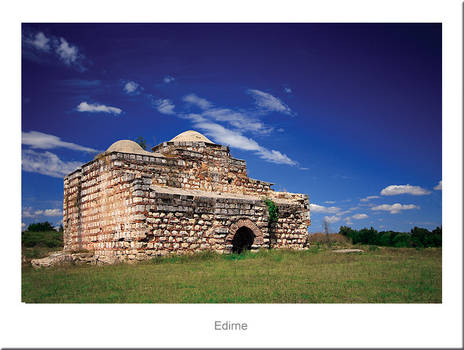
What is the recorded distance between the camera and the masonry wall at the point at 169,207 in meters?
13.4

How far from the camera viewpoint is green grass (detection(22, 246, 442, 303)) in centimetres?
686

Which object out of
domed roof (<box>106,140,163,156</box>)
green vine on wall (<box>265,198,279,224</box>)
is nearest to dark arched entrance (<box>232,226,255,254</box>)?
green vine on wall (<box>265,198,279,224</box>)

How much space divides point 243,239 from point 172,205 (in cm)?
467

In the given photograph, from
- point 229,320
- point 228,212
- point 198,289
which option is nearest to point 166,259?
point 228,212

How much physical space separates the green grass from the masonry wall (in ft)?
4.90

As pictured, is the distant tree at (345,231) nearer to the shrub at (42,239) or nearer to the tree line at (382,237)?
the tree line at (382,237)

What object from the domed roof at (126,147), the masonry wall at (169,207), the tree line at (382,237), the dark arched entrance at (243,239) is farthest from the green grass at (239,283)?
the domed roof at (126,147)

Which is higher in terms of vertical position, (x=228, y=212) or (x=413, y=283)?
(x=228, y=212)

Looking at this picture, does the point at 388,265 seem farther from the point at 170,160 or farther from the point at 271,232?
the point at 170,160

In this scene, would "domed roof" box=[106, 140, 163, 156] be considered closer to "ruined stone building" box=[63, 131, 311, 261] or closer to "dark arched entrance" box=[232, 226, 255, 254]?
"ruined stone building" box=[63, 131, 311, 261]

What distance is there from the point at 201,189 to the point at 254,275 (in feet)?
27.2

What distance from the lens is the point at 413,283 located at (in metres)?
8.02

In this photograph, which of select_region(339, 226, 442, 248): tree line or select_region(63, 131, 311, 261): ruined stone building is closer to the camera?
select_region(63, 131, 311, 261): ruined stone building

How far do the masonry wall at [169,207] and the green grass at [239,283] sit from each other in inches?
58.8
